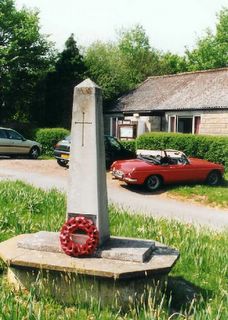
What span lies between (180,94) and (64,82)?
9.20 metres

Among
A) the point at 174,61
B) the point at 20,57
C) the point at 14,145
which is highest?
the point at 174,61

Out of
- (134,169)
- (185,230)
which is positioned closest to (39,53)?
(134,169)

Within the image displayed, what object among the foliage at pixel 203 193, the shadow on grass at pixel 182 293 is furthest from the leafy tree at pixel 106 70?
the shadow on grass at pixel 182 293

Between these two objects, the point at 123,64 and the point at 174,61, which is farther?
the point at 174,61

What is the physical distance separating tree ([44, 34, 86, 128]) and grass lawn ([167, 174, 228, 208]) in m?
19.8

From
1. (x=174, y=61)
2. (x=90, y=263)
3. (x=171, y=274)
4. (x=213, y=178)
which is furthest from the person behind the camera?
(x=174, y=61)

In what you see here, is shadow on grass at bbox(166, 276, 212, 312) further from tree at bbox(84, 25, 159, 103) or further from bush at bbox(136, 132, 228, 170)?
tree at bbox(84, 25, 159, 103)

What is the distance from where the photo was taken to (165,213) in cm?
1277

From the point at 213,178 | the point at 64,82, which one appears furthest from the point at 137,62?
the point at 213,178

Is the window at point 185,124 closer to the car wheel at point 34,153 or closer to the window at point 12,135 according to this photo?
the car wheel at point 34,153

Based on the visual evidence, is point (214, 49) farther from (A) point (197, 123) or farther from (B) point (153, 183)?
(B) point (153, 183)

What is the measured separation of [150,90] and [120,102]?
2.44 metres

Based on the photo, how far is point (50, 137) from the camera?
93.0 ft

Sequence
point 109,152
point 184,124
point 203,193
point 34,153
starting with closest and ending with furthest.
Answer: point 203,193
point 109,152
point 34,153
point 184,124
